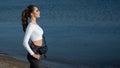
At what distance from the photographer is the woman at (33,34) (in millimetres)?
6699

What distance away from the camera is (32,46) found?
22.4ft

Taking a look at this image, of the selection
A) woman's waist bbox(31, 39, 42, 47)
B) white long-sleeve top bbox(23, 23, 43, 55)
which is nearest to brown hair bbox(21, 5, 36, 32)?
white long-sleeve top bbox(23, 23, 43, 55)

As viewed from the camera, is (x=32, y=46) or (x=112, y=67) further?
(x=112, y=67)

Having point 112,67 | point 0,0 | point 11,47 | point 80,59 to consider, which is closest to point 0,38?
point 11,47

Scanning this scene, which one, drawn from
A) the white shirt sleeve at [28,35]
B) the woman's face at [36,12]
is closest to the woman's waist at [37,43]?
the white shirt sleeve at [28,35]

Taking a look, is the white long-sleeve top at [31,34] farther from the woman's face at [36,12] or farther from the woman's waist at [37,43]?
the woman's face at [36,12]

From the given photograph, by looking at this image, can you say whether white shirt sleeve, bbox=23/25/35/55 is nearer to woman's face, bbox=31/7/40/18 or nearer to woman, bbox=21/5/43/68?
woman, bbox=21/5/43/68

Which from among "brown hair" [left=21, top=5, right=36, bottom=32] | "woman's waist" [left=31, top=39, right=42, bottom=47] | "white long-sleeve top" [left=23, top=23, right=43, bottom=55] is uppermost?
"brown hair" [left=21, top=5, right=36, bottom=32]

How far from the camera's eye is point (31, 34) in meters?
6.74

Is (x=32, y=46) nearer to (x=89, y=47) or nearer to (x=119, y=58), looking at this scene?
(x=119, y=58)

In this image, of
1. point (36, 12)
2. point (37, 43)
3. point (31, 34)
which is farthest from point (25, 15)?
point (37, 43)

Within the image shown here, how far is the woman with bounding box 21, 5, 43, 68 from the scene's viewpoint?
670cm

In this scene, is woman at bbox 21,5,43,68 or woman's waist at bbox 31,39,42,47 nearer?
woman at bbox 21,5,43,68

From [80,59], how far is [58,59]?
2.71ft
